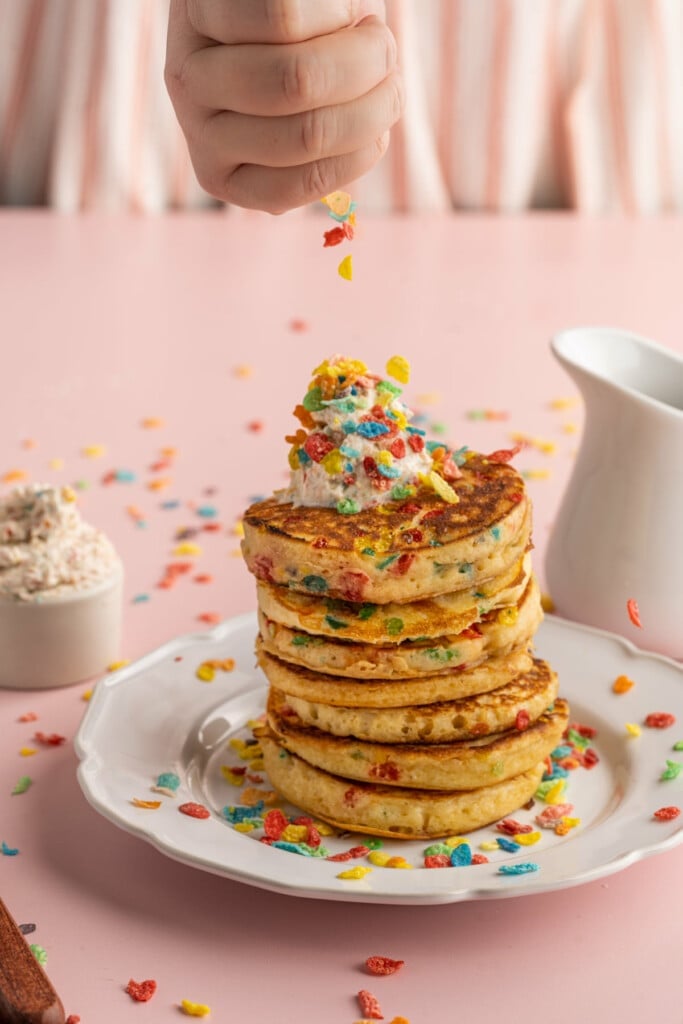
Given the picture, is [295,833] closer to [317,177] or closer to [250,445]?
[317,177]

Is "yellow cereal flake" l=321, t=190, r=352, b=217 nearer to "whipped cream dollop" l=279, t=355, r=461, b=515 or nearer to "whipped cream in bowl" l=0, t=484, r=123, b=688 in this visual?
"whipped cream dollop" l=279, t=355, r=461, b=515

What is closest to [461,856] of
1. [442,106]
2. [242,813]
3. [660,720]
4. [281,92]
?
[242,813]

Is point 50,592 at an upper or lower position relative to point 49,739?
upper

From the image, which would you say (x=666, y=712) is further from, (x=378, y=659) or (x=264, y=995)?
(x=264, y=995)

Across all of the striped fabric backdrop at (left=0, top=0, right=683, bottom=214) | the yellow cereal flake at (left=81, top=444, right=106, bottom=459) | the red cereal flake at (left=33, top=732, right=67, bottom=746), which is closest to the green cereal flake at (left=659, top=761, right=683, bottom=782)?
the red cereal flake at (left=33, top=732, right=67, bottom=746)

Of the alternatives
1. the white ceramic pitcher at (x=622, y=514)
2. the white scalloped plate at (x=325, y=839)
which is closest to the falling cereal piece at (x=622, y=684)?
the white scalloped plate at (x=325, y=839)

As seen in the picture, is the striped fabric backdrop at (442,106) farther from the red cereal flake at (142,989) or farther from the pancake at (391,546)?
the red cereal flake at (142,989)

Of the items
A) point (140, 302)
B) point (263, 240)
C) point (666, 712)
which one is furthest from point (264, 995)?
point (263, 240)
